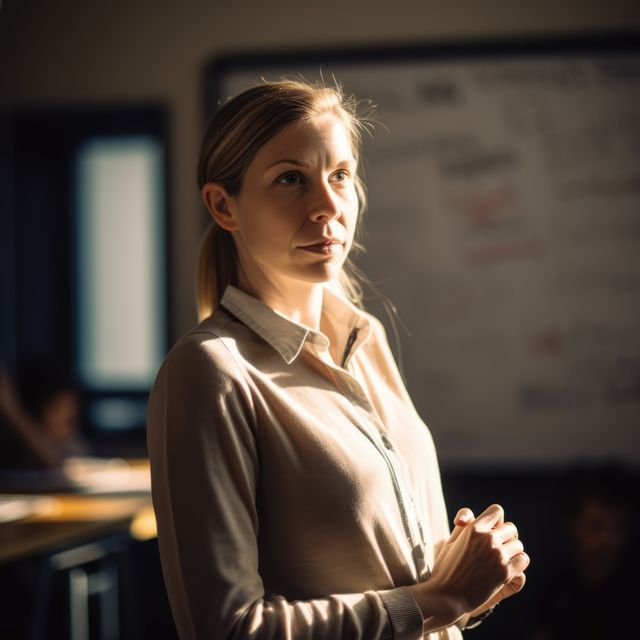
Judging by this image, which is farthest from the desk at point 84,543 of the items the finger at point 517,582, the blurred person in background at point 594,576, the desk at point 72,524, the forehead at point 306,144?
the forehead at point 306,144

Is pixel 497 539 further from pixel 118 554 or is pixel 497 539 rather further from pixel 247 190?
pixel 118 554

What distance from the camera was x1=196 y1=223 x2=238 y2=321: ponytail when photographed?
1.01 meters

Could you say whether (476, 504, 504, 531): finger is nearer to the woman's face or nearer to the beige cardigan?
the beige cardigan

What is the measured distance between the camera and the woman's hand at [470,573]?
86 cm

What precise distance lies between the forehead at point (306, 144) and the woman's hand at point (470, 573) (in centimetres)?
43

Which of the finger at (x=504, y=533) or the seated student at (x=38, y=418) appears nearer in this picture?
the finger at (x=504, y=533)

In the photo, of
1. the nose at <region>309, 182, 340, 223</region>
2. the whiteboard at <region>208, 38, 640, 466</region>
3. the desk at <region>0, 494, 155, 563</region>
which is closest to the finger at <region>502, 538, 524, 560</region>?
the nose at <region>309, 182, 340, 223</region>

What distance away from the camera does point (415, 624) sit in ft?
2.73

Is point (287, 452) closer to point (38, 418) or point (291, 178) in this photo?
point (291, 178)

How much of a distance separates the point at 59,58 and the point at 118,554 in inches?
82.8

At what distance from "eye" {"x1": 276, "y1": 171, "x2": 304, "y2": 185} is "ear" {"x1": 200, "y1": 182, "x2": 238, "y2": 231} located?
69 mm

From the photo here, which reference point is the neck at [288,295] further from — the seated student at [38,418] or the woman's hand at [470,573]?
the seated student at [38,418]

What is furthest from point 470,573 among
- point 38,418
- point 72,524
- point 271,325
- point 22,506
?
point 38,418

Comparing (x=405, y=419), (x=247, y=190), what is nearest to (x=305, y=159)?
(x=247, y=190)
